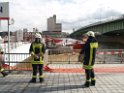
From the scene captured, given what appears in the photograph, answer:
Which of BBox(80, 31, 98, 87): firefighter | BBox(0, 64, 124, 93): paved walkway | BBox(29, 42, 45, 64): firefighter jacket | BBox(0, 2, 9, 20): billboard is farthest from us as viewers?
BBox(0, 2, 9, 20): billboard

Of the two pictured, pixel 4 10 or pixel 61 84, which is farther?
pixel 4 10

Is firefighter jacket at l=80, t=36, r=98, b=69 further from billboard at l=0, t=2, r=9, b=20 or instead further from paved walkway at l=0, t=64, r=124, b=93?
billboard at l=0, t=2, r=9, b=20

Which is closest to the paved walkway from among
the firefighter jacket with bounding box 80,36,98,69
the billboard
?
the firefighter jacket with bounding box 80,36,98,69

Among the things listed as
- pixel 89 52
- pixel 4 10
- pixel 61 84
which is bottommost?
pixel 61 84

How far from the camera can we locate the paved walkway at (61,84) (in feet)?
33.4

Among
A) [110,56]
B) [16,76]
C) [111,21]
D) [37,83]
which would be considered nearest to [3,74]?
[16,76]

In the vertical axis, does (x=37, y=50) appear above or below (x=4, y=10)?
below

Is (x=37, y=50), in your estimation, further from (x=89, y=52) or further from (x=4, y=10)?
(x=4, y=10)

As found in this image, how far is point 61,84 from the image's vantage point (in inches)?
445

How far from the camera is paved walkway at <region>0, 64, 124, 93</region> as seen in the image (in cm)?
1017

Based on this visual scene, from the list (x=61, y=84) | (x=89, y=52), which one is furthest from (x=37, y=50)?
(x=89, y=52)

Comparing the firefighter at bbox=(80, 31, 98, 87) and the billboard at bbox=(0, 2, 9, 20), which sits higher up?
the billboard at bbox=(0, 2, 9, 20)

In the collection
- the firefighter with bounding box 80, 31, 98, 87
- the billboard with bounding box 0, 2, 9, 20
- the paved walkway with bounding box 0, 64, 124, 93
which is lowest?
the paved walkway with bounding box 0, 64, 124, 93

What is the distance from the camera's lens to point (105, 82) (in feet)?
38.7
